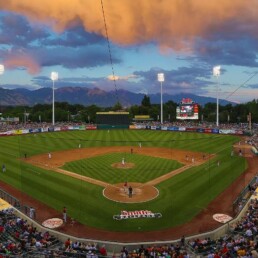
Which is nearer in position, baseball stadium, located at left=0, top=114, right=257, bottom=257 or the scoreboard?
baseball stadium, located at left=0, top=114, right=257, bottom=257

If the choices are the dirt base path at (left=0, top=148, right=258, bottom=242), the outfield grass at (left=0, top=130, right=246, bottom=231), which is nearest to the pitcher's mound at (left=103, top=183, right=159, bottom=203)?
the outfield grass at (left=0, top=130, right=246, bottom=231)

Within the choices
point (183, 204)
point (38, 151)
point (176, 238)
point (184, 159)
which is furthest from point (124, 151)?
point (176, 238)

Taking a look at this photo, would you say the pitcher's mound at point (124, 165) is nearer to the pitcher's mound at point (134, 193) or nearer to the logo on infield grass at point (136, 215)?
the pitcher's mound at point (134, 193)

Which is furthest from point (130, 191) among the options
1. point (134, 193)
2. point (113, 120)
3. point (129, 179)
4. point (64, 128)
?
point (64, 128)

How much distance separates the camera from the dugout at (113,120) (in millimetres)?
86125

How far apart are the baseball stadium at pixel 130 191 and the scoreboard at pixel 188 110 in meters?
29.7

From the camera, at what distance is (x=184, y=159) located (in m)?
41.4

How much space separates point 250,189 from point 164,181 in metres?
8.16

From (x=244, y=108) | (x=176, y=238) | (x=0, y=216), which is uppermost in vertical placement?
(x=244, y=108)

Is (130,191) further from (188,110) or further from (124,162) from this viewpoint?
(188,110)

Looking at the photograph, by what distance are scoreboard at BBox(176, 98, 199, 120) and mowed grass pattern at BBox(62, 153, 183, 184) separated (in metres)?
38.0

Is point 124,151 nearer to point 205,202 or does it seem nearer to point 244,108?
point 205,202

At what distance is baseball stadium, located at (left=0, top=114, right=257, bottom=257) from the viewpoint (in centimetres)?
2027

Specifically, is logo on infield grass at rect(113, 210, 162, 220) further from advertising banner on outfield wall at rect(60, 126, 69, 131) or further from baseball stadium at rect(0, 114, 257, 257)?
advertising banner on outfield wall at rect(60, 126, 69, 131)
